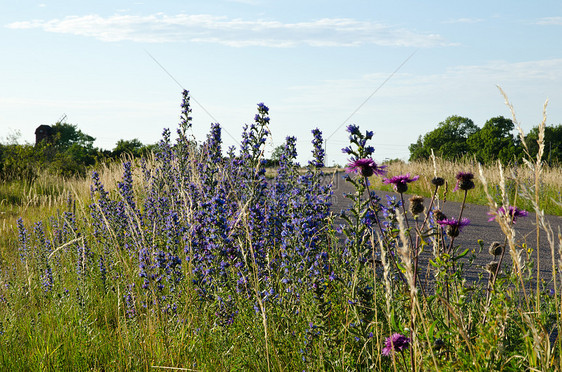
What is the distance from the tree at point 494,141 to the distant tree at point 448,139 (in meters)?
3.18

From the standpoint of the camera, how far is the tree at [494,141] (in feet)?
155

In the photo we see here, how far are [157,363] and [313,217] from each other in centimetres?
146

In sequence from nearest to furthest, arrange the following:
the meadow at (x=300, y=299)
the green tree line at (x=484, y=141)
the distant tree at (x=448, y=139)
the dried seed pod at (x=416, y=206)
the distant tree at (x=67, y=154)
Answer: the meadow at (x=300, y=299), the dried seed pod at (x=416, y=206), the distant tree at (x=67, y=154), the green tree line at (x=484, y=141), the distant tree at (x=448, y=139)

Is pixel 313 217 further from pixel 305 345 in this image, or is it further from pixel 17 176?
pixel 17 176

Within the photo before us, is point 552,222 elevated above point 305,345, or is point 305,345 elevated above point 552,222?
point 305,345

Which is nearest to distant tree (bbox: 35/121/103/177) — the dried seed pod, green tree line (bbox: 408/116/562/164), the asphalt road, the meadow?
the asphalt road

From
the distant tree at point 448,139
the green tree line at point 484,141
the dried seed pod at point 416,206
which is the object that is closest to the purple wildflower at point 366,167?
the dried seed pod at point 416,206

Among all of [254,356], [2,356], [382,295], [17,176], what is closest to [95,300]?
[2,356]

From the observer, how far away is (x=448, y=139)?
59.2 m

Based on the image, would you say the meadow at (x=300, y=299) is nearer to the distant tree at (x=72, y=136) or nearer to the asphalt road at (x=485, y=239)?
the asphalt road at (x=485, y=239)

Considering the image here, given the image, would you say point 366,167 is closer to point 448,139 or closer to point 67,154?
point 67,154

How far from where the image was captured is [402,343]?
6.82 ft

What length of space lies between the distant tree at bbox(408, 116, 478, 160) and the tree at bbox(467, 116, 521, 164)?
3180 mm

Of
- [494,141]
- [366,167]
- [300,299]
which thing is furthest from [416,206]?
[494,141]
